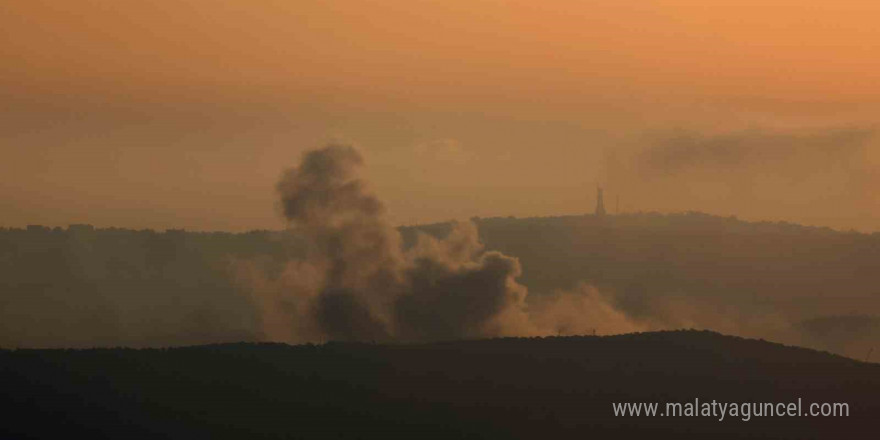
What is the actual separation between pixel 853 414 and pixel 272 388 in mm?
48606

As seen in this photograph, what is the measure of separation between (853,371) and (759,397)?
50.9 feet

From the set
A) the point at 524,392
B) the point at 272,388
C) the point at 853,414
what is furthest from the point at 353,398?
the point at 853,414

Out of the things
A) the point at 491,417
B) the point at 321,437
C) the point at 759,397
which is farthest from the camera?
the point at 759,397

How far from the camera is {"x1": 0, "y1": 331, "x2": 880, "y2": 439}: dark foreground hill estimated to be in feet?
398

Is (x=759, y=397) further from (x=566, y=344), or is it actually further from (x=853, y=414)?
(x=566, y=344)

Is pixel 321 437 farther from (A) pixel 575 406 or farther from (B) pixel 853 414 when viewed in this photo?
(B) pixel 853 414

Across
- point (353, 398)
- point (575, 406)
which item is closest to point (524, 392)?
point (575, 406)

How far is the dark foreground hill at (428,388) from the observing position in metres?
121

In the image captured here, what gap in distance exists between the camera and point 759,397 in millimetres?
136500

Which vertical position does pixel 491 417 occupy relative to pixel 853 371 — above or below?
below

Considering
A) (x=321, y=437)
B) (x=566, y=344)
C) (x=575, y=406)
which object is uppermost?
(x=566, y=344)

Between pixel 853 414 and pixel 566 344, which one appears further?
pixel 566 344

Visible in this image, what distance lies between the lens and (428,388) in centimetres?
13412

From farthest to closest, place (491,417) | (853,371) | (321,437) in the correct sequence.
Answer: (853,371), (491,417), (321,437)
